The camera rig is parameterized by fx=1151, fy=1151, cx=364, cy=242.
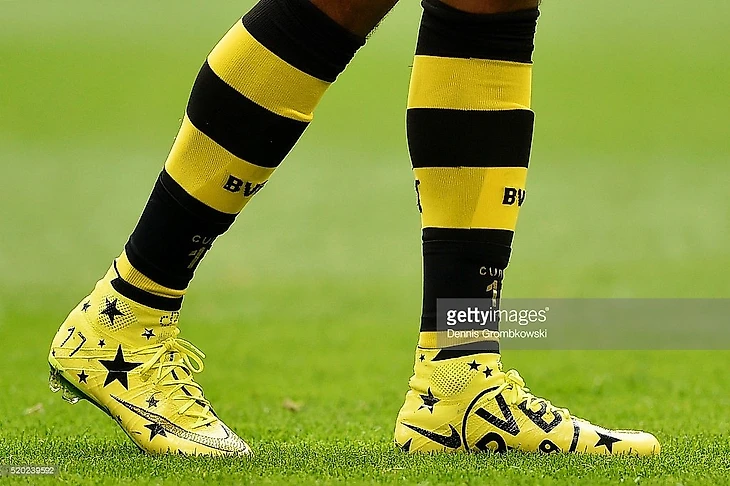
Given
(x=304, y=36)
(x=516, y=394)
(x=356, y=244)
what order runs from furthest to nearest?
(x=356, y=244) < (x=516, y=394) < (x=304, y=36)

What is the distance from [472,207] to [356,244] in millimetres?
2960

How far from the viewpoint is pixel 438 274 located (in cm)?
123

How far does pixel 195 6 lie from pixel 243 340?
937 centimetres

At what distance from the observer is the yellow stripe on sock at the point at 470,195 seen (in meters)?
1.22

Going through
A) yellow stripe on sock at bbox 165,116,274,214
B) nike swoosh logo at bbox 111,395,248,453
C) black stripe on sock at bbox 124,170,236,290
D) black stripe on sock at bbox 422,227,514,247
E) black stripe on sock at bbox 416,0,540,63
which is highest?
black stripe on sock at bbox 416,0,540,63

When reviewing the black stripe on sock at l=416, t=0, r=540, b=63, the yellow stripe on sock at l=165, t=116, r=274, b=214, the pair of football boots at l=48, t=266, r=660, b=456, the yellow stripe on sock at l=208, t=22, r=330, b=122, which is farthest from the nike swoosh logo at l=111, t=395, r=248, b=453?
the black stripe on sock at l=416, t=0, r=540, b=63

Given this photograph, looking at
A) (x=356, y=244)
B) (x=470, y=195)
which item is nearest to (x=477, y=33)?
(x=470, y=195)

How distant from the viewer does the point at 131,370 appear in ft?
4.16

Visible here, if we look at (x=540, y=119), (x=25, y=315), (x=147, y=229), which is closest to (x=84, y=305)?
(x=147, y=229)

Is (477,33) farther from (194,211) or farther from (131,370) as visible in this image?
(131,370)

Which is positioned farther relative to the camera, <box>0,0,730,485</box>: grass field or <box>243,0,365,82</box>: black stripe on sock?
<box>0,0,730,485</box>: grass field

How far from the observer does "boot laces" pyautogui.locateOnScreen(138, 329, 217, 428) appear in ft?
4.16

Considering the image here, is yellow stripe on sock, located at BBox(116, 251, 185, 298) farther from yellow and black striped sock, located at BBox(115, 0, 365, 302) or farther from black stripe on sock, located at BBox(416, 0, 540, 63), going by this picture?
black stripe on sock, located at BBox(416, 0, 540, 63)

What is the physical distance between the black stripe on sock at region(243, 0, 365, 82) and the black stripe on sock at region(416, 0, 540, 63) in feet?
0.27
